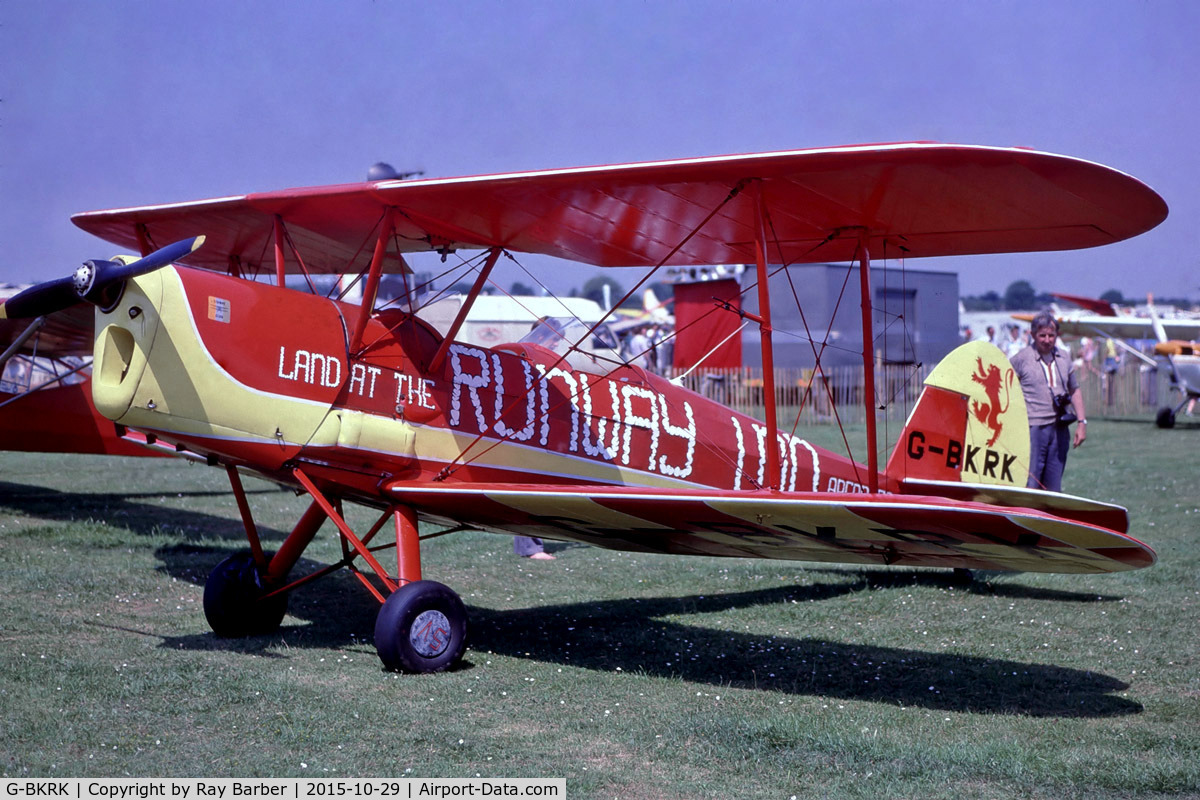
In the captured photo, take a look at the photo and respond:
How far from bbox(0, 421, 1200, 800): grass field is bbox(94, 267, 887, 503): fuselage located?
102 cm

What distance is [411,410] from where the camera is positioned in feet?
19.4

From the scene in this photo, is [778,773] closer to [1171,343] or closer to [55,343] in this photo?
[55,343]

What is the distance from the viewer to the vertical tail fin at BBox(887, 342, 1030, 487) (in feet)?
25.1

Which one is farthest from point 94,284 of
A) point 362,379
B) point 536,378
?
point 536,378

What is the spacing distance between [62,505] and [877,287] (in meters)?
14.9

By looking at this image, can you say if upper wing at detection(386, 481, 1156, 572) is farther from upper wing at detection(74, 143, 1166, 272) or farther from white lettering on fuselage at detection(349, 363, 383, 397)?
upper wing at detection(74, 143, 1166, 272)

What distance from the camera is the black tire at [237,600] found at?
6.11 metres

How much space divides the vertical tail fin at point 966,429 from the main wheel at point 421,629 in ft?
12.0

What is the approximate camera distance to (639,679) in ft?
17.6

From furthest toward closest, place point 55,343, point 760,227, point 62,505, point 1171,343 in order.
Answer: point 1171,343
point 55,343
point 62,505
point 760,227

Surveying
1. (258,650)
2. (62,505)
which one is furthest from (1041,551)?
(62,505)

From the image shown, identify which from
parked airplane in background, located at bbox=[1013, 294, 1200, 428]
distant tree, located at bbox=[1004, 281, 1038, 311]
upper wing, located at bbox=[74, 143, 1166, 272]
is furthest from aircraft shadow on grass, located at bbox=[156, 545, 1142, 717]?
distant tree, located at bbox=[1004, 281, 1038, 311]

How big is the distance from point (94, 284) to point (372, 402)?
1.48 m

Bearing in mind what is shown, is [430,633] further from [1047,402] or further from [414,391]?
[1047,402]
